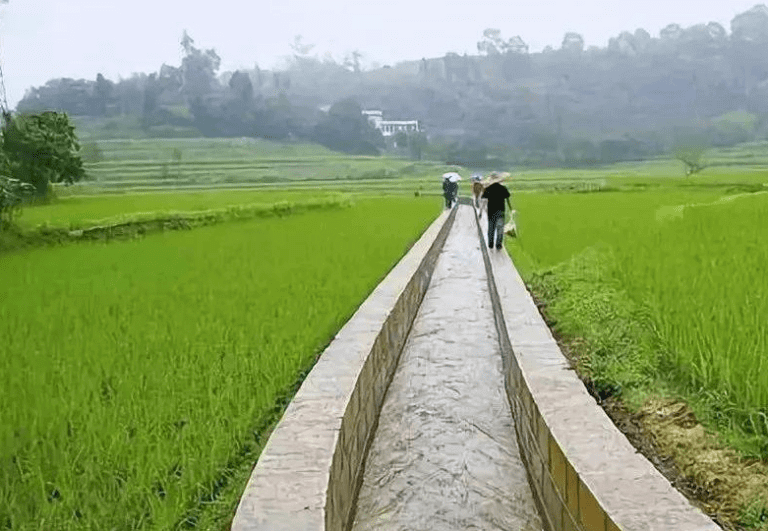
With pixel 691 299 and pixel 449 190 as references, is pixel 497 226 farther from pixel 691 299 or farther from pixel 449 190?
pixel 449 190

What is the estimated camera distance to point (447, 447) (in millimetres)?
3553

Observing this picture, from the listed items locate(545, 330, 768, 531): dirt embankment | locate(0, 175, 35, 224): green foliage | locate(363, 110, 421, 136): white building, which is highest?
locate(363, 110, 421, 136): white building

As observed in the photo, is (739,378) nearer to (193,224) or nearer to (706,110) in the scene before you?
(193,224)

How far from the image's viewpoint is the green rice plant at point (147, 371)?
7.79 feet

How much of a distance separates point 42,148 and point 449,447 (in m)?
15.8

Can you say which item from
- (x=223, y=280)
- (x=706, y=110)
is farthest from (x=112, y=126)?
(x=223, y=280)

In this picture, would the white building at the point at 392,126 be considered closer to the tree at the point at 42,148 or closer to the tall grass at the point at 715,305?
the tree at the point at 42,148

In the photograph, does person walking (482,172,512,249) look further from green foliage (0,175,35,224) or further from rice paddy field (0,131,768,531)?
green foliage (0,175,35,224)

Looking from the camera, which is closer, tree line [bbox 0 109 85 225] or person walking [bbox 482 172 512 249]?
person walking [bbox 482 172 512 249]

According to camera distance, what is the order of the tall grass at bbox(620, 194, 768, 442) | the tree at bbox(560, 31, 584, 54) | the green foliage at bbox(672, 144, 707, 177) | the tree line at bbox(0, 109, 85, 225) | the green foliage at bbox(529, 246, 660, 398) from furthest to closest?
the tree at bbox(560, 31, 584, 54), the green foliage at bbox(672, 144, 707, 177), the tree line at bbox(0, 109, 85, 225), the green foliage at bbox(529, 246, 660, 398), the tall grass at bbox(620, 194, 768, 442)

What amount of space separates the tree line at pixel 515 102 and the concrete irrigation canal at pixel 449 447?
47677 millimetres

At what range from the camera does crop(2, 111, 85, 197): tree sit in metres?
16.9

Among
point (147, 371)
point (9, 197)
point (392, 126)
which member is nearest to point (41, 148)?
point (9, 197)

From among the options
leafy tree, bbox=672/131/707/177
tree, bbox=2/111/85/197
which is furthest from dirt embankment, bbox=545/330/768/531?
leafy tree, bbox=672/131/707/177
